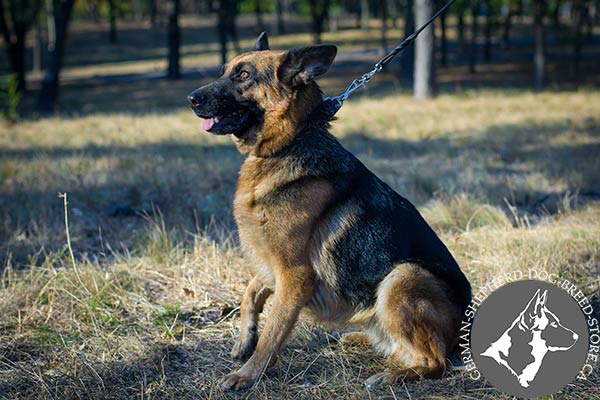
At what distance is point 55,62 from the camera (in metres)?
18.8

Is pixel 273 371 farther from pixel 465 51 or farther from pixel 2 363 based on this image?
pixel 465 51

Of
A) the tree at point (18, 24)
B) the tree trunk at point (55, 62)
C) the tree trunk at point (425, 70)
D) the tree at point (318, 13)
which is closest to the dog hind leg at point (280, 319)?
the tree trunk at point (425, 70)

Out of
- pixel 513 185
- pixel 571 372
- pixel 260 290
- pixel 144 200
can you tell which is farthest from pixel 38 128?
pixel 571 372

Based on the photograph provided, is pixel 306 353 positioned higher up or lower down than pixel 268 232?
lower down

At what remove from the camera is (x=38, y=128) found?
45.3 ft

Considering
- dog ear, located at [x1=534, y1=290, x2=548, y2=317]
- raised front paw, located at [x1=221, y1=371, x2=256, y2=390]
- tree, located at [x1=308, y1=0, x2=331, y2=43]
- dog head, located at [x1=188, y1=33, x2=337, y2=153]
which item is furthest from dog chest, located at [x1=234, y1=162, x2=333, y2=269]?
tree, located at [x1=308, y1=0, x2=331, y2=43]

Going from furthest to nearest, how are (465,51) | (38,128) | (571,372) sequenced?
(465,51)
(38,128)
(571,372)

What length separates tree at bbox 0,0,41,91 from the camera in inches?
890

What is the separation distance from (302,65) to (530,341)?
1.94 meters

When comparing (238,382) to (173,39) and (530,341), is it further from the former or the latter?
(173,39)

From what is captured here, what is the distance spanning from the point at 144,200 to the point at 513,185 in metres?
4.45

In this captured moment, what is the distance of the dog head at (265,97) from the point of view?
11.7ft

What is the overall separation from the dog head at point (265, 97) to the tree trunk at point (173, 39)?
2567 centimetres

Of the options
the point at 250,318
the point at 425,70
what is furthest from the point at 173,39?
the point at 250,318
